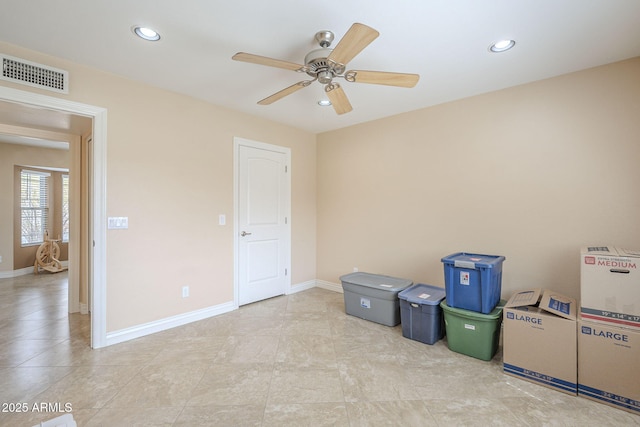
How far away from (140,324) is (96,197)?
1338 millimetres

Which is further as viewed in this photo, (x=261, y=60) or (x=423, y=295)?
(x=423, y=295)

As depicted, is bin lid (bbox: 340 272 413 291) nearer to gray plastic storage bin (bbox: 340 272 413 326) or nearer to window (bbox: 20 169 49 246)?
gray plastic storage bin (bbox: 340 272 413 326)

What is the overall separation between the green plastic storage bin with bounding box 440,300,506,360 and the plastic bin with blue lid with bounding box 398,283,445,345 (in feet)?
0.41

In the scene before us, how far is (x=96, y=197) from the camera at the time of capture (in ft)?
8.79

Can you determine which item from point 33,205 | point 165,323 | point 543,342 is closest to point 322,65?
point 543,342

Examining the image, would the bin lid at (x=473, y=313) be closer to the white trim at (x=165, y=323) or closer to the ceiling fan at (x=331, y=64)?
the ceiling fan at (x=331, y=64)

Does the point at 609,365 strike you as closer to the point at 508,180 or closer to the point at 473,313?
the point at 473,313

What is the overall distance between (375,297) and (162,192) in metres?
2.63

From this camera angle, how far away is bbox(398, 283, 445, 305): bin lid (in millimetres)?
2799

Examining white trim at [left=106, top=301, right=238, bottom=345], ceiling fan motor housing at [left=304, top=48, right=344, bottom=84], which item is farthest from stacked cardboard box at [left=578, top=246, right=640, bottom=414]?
white trim at [left=106, top=301, right=238, bottom=345]

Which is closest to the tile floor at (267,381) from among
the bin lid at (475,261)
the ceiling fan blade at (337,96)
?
the bin lid at (475,261)

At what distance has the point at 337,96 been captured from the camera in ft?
7.93

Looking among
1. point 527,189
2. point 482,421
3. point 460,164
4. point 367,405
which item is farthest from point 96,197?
point 527,189

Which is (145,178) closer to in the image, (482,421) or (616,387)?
(482,421)
